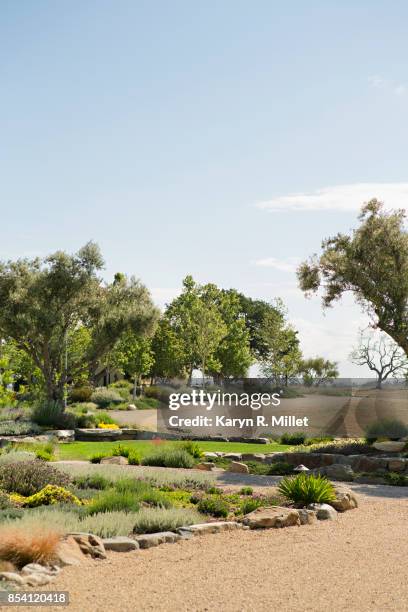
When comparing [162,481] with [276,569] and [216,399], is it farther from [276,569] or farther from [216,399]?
[216,399]

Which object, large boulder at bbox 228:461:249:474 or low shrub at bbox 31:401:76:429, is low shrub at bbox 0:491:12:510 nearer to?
large boulder at bbox 228:461:249:474

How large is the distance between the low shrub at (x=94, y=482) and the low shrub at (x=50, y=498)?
5.33 ft

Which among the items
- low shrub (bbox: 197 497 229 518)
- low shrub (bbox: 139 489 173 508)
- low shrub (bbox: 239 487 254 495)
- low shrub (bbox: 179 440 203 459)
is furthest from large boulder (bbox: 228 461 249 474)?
low shrub (bbox: 139 489 173 508)

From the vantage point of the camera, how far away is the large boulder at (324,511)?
1029cm

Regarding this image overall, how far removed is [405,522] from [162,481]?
15.1 feet

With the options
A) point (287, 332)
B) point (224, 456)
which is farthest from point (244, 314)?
point (224, 456)

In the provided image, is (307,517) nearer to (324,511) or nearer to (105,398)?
(324,511)

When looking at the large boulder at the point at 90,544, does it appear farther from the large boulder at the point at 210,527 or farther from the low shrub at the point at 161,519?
the large boulder at the point at 210,527

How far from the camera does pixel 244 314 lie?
75750 millimetres

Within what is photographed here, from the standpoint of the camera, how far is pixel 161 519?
9172 millimetres

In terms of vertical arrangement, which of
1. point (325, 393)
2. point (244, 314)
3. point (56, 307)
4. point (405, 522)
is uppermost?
point (244, 314)

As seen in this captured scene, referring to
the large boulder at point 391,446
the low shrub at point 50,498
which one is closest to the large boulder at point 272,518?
the low shrub at point 50,498

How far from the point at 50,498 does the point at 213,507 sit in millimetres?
2386

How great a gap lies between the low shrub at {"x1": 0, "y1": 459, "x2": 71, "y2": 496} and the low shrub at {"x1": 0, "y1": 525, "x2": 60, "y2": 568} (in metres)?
4.01
